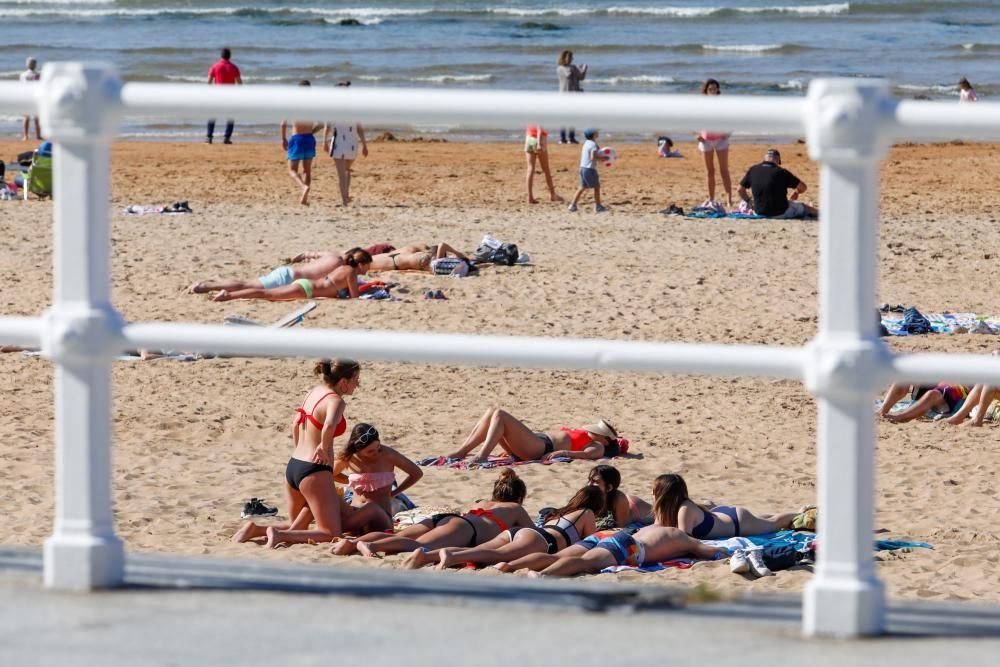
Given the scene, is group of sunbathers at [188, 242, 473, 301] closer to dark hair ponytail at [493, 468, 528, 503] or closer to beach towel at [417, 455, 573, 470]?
beach towel at [417, 455, 573, 470]

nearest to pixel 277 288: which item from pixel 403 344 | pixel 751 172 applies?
pixel 751 172

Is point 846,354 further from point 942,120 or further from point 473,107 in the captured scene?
point 473,107

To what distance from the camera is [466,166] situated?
76.8ft

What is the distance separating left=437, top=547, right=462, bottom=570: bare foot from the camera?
7.93 metres

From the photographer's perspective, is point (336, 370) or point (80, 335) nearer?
point (80, 335)

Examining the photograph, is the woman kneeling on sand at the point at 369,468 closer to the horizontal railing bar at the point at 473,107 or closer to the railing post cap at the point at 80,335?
the railing post cap at the point at 80,335

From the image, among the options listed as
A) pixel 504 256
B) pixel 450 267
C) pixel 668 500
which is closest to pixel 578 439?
pixel 668 500

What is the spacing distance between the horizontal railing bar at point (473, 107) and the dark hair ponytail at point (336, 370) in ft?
16.8

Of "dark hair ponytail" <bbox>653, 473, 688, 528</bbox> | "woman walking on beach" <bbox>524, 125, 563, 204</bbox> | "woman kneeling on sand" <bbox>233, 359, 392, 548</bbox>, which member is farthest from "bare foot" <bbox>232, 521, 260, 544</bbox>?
"woman walking on beach" <bbox>524, 125, 563, 204</bbox>

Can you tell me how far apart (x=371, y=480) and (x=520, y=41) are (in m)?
35.4

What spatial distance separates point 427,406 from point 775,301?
417 cm

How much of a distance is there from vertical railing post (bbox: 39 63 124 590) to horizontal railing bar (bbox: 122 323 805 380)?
4.1 inches

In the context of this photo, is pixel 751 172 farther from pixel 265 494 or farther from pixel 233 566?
pixel 233 566

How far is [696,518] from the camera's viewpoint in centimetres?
856
